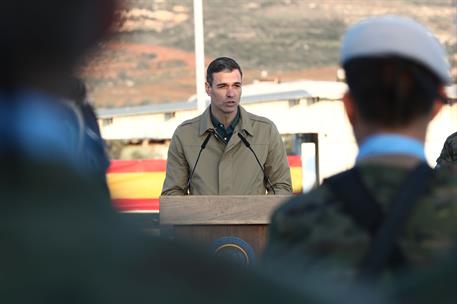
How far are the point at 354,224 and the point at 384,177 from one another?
0.13 meters

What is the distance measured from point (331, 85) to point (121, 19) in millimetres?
16977

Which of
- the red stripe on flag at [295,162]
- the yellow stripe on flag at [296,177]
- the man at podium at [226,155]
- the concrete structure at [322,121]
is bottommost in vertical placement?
the yellow stripe on flag at [296,177]

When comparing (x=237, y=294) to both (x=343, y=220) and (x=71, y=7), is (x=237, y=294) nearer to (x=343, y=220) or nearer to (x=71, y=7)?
(x=71, y=7)

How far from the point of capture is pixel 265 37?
61688mm

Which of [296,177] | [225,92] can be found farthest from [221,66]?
[296,177]

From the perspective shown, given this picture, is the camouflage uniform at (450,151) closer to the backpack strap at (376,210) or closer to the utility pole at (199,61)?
the backpack strap at (376,210)

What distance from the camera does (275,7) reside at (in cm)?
6762

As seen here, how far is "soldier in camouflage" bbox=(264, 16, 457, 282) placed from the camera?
1.76 meters

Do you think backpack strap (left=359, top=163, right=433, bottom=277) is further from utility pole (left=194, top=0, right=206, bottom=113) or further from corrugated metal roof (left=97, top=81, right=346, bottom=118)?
corrugated metal roof (left=97, top=81, right=346, bottom=118)

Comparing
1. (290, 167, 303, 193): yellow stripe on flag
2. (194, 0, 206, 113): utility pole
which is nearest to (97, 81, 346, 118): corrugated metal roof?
(194, 0, 206, 113): utility pole

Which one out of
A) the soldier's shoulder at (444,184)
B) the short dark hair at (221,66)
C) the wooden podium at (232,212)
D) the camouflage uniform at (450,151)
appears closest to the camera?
the soldier's shoulder at (444,184)

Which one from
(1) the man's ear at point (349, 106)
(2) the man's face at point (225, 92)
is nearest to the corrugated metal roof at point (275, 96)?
(2) the man's face at point (225, 92)

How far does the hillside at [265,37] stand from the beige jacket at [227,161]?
38.3 m

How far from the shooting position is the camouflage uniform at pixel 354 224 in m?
1.77
